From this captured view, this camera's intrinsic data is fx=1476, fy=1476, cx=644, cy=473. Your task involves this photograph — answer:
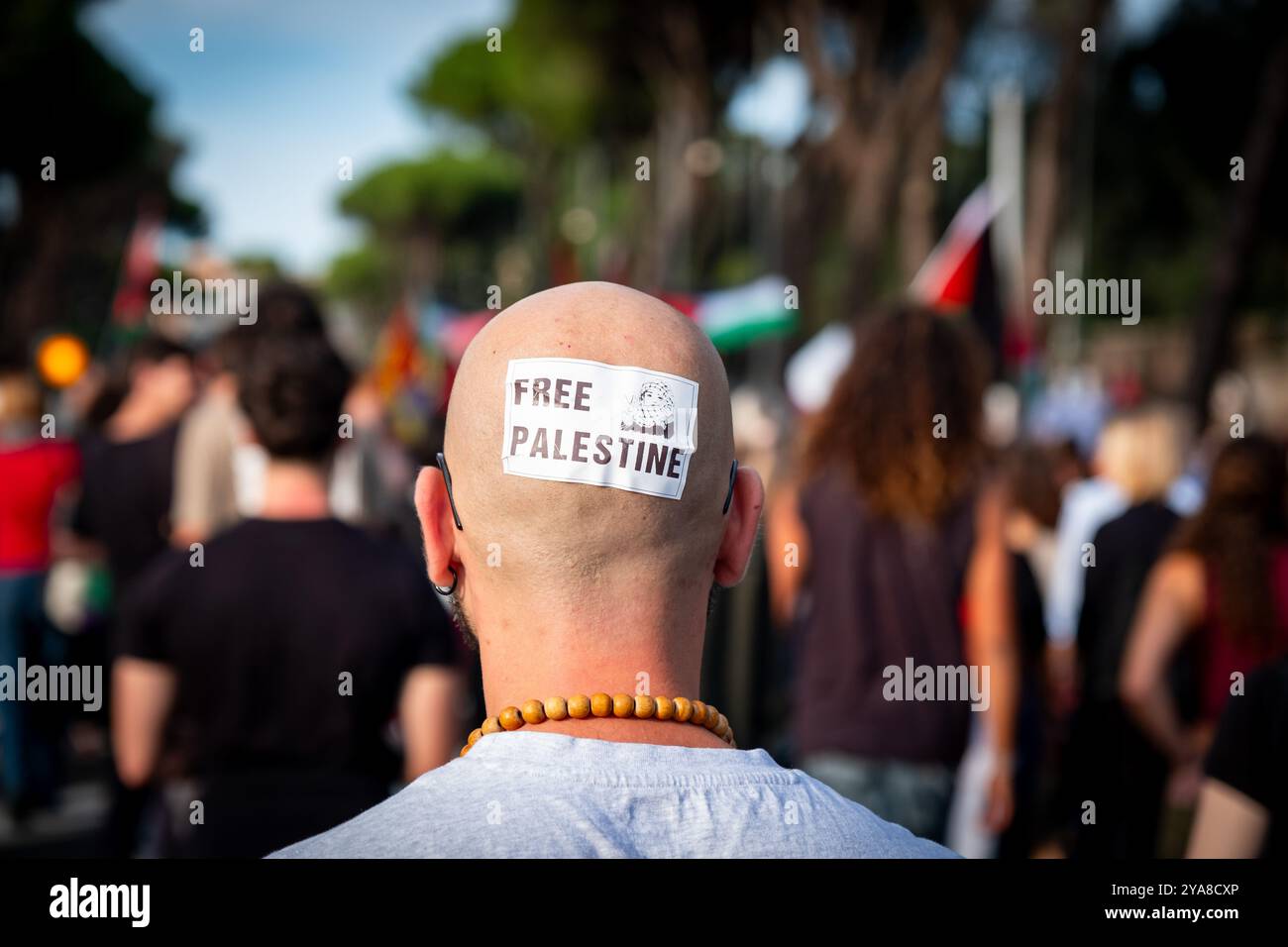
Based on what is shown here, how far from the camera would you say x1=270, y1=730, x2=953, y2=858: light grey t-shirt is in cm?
136

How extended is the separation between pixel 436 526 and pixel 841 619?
2278mm

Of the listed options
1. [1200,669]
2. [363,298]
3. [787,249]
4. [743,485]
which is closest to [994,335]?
[1200,669]

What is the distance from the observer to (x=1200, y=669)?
4.31 m

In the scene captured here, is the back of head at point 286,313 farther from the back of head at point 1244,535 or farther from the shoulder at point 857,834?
the back of head at point 1244,535

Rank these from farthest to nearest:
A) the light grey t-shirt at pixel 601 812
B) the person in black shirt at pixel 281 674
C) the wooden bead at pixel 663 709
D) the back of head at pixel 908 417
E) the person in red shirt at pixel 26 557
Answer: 1. the person in red shirt at pixel 26 557
2. the back of head at pixel 908 417
3. the person in black shirt at pixel 281 674
4. the wooden bead at pixel 663 709
5. the light grey t-shirt at pixel 601 812

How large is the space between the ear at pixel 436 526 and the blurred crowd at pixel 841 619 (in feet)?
4.40

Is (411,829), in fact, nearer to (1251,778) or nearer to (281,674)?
(1251,778)

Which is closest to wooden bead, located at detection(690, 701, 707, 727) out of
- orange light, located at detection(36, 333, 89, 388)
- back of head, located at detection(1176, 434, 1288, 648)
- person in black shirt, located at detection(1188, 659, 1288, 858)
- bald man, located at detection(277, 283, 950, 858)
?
bald man, located at detection(277, 283, 950, 858)

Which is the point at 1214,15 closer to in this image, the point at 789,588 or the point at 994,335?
the point at 994,335

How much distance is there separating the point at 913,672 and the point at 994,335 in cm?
463

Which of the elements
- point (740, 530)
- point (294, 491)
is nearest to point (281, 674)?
point (294, 491)

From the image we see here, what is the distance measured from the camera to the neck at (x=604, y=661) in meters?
1.47

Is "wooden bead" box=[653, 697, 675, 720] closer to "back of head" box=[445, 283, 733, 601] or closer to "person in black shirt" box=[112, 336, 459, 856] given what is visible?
"back of head" box=[445, 283, 733, 601]

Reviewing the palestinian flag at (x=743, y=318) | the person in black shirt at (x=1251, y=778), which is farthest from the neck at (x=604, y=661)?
the palestinian flag at (x=743, y=318)
